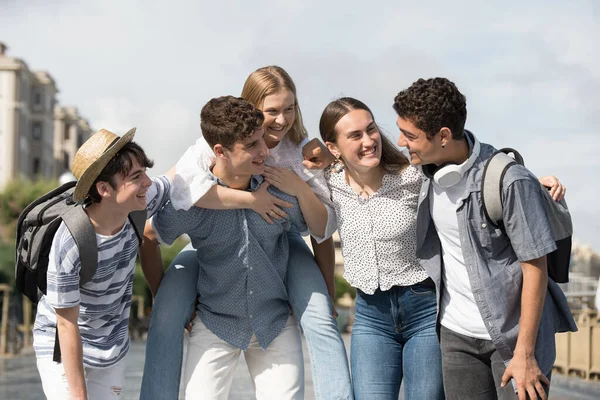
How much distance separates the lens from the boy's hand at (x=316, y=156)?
556 cm

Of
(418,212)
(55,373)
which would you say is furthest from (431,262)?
(55,373)

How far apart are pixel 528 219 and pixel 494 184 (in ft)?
0.70

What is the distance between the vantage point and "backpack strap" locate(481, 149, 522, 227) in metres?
4.52

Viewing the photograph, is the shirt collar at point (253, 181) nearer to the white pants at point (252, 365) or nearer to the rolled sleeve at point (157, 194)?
the rolled sleeve at point (157, 194)

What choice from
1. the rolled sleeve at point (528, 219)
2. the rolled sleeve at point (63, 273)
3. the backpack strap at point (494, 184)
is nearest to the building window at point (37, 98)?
the rolled sleeve at point (63, 273)

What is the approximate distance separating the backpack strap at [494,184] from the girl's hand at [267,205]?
1.21 metres

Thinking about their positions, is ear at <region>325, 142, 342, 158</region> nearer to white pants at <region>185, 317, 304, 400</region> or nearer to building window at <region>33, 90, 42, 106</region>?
white pants at <region>185, 317, 304, 400</region>

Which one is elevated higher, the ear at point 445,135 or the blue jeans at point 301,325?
the ear at point 445,135

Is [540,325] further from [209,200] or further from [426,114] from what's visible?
[209,200]

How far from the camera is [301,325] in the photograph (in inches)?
212

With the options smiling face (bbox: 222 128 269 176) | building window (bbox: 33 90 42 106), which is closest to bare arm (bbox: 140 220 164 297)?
smiling face (bbox: 222 128 269 176)

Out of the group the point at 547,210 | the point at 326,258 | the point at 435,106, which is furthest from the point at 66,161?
the point at 547,210

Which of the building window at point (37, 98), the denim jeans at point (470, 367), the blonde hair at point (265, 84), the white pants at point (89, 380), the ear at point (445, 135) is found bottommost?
the white pants at point (89, 380)

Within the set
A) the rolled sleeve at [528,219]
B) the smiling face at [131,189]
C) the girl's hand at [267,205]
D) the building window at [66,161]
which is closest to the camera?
the rolled sleeve at [528,219]
